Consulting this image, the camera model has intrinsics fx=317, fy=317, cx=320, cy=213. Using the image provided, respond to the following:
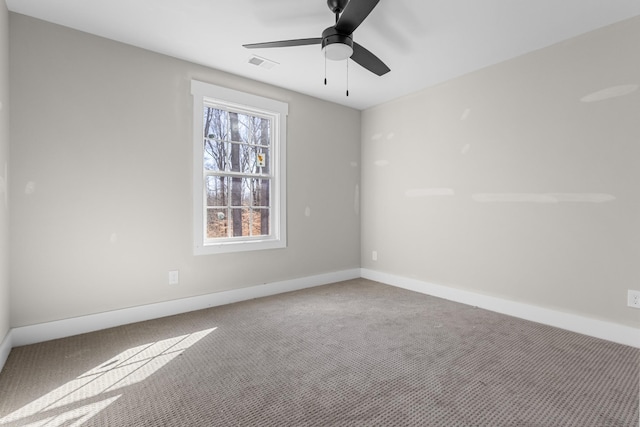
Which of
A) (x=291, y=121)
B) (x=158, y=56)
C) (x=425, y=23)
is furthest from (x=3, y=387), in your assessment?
(x=425, y=23)

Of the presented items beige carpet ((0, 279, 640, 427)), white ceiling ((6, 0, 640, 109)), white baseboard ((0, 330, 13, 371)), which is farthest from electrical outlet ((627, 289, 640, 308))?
white baseboard ((0, 330, 13, 371))

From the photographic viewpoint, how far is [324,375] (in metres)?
1.91

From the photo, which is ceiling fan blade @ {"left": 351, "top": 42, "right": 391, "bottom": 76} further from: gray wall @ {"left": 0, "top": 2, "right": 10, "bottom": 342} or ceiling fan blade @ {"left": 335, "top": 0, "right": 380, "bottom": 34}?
gray wall @ {"left": 0, "top": 2, "right": 10, "bottom": 342}

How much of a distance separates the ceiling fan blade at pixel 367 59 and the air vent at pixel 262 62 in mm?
1094

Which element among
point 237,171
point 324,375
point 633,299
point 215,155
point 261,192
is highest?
point 215,155

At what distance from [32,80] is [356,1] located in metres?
2.45

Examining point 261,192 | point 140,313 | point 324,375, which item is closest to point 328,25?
point 261,192

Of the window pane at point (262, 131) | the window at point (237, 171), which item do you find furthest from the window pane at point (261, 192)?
the window pane at point (262, 131)

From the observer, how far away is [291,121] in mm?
3844

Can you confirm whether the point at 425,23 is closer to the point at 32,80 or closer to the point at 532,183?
the point at 532,183

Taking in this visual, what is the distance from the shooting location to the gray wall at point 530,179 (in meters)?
2.43

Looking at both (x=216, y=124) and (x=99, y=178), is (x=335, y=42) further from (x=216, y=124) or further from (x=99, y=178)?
(x=99, y=178)

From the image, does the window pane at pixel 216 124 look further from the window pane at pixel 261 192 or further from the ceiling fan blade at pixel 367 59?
the ceiling fan blade at pixel 367 59

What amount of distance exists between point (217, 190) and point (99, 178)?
41.0 inches
